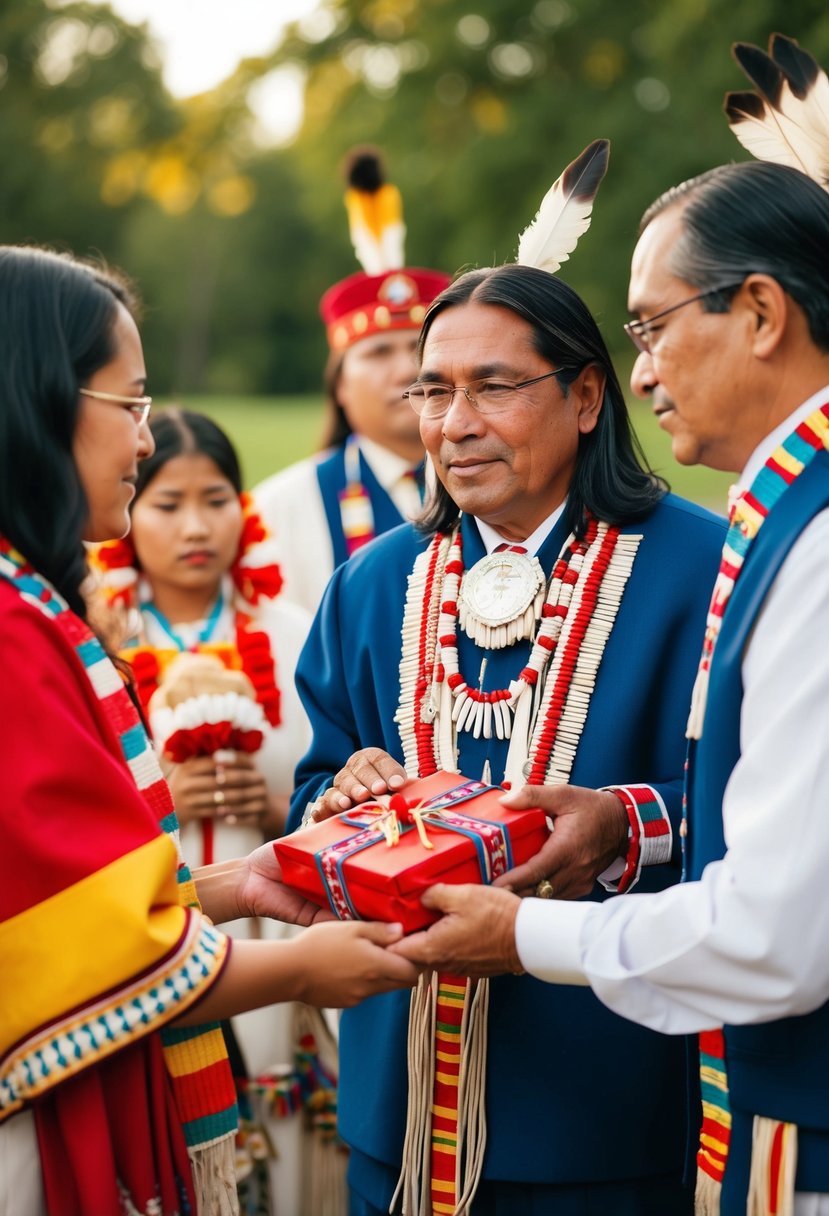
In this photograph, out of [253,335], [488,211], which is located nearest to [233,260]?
[253,335]

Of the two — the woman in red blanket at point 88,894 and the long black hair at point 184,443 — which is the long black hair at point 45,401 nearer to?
the woman in red blanket at point 88,894

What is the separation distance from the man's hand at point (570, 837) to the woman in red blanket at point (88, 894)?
0.30 metres

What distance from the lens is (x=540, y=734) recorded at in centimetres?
280

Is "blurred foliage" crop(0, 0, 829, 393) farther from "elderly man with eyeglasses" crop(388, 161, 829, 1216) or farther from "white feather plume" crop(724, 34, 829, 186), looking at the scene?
"elderly man with eyeglasses" crop(388, 161, 829, 1216)

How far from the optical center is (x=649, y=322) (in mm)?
2383

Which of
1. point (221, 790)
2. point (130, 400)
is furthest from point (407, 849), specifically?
point (221, 790)

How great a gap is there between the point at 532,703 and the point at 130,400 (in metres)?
1.08

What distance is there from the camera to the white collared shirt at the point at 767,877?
79.9 inches

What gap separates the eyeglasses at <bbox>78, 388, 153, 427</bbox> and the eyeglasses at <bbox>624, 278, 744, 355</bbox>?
2.97 feet

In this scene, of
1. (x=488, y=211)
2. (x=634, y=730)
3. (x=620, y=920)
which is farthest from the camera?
(x=488, y=211)

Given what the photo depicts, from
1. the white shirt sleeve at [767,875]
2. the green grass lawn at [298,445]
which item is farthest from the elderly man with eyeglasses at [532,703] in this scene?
the green grass lawn at [298,445]

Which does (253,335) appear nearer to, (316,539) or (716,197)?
(316,539)

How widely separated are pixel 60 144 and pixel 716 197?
40465 millimetres

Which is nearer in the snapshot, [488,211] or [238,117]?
[488,211]
